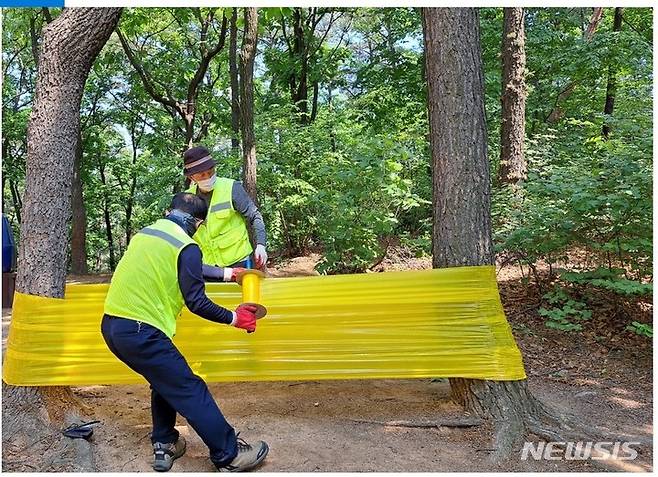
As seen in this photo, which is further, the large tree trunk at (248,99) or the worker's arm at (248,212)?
the large tree trunk at (248,99)

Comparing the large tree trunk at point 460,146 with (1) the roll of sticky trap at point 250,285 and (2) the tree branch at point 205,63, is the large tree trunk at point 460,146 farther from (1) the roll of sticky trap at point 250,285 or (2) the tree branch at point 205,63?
(2) the tree branch at point 205,63

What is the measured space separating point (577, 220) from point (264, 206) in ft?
22.2

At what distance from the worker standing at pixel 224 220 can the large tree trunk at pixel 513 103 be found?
565 cm

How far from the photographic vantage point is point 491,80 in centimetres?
1151

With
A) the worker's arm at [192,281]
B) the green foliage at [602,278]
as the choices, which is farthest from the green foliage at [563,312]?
the worker's arm at [192,281]

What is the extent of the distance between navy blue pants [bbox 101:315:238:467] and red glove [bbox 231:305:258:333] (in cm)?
37

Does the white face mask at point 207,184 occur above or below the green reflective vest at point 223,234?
above

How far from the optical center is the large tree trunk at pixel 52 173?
11.9ft

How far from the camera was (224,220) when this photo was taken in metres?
4.01

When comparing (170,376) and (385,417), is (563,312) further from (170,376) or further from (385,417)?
(170,376)

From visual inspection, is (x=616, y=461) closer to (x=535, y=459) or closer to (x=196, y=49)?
(x=535, y=459)

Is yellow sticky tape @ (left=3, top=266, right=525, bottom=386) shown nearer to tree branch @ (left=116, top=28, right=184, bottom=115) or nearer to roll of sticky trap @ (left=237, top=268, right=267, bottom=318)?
roll of sticky trap @ (left=237, top=268, right=267, bottom=318)

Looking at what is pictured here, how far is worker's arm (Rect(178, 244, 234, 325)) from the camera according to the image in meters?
3.00

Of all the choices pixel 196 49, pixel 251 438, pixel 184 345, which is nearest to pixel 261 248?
pixel 184 345
